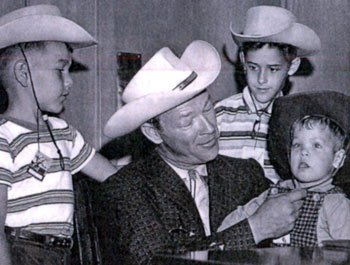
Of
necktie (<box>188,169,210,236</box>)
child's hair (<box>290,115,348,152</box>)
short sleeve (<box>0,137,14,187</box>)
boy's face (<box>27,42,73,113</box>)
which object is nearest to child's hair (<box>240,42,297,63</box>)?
child's hair (<box>290,115,348,152</box>)

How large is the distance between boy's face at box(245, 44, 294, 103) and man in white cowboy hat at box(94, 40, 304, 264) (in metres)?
0.46

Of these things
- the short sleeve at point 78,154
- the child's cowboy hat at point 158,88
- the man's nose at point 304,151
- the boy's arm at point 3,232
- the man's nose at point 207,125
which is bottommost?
the boy's arm at point 3,232

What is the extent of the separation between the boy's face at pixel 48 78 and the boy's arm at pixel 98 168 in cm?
27

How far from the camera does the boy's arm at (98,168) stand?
1822 mm

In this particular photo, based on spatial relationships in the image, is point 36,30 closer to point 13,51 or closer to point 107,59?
point 13,51

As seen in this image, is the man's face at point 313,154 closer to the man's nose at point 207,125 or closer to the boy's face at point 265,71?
the man's nose at point 207,125

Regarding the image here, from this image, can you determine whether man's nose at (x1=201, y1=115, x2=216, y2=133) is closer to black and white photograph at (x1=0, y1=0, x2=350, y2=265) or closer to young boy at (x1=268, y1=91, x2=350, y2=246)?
black and white photograph at (x1=0, y1=0, x2=350, y2=265)

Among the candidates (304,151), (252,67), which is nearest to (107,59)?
(252,67)

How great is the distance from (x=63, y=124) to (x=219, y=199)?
1.81 feet

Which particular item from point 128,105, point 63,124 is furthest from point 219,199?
point 63,124

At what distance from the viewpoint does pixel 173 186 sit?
5.14 feet

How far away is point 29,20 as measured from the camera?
159 centimetres

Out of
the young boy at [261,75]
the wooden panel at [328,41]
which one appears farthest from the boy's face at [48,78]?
the wooden panel at [328,41]

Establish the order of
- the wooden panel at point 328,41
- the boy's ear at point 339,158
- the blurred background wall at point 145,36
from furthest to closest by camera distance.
→ the wooden panel at point 328,41 → the blurred background wall at point 145,36 → the boy's ear at point 339,158
